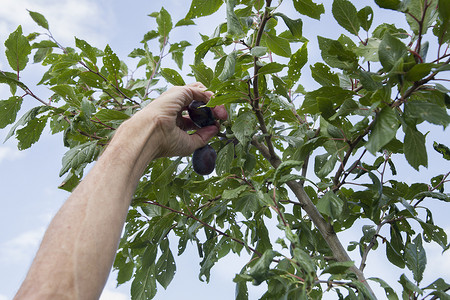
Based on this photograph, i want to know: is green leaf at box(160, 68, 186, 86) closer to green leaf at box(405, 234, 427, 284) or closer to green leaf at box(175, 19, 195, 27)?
green leaf at box(175, 19, 195, 27)

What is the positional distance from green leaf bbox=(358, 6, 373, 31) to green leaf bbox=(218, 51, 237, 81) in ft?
1.15

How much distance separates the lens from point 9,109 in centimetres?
165

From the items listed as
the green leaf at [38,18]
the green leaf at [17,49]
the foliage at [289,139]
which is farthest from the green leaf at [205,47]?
the green leaf at [38,18]

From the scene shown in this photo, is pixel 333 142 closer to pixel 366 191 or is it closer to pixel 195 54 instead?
pixel 366 191

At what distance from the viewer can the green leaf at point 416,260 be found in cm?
128

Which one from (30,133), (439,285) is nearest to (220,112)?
(30,133)

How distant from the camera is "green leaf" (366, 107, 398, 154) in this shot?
945 millimetres

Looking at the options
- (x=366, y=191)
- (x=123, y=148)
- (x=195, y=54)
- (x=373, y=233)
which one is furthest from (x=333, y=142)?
(x=123, y=148)

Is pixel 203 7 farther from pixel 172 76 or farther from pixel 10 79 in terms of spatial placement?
pixel 10 79

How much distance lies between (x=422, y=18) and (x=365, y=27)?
198mm

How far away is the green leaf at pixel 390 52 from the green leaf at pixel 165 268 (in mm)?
1086

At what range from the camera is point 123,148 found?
113 cm

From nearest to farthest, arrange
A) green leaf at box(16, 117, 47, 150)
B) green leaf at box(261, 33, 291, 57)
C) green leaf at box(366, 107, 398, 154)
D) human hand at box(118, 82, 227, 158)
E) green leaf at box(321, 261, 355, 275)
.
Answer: green leaf at box(366, 107, 398, 154) → green leaf at box(321, 261, 355, 275) → human hand at box(118, 82, 227, 158) → green leaf at box(261, 33, 291, 57) → green leaf at box(16, 117, 47, 150)

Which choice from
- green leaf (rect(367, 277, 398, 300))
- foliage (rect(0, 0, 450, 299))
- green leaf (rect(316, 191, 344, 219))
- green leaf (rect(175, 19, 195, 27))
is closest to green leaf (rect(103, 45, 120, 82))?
foliage (rect(0, 0, 450, 299))
